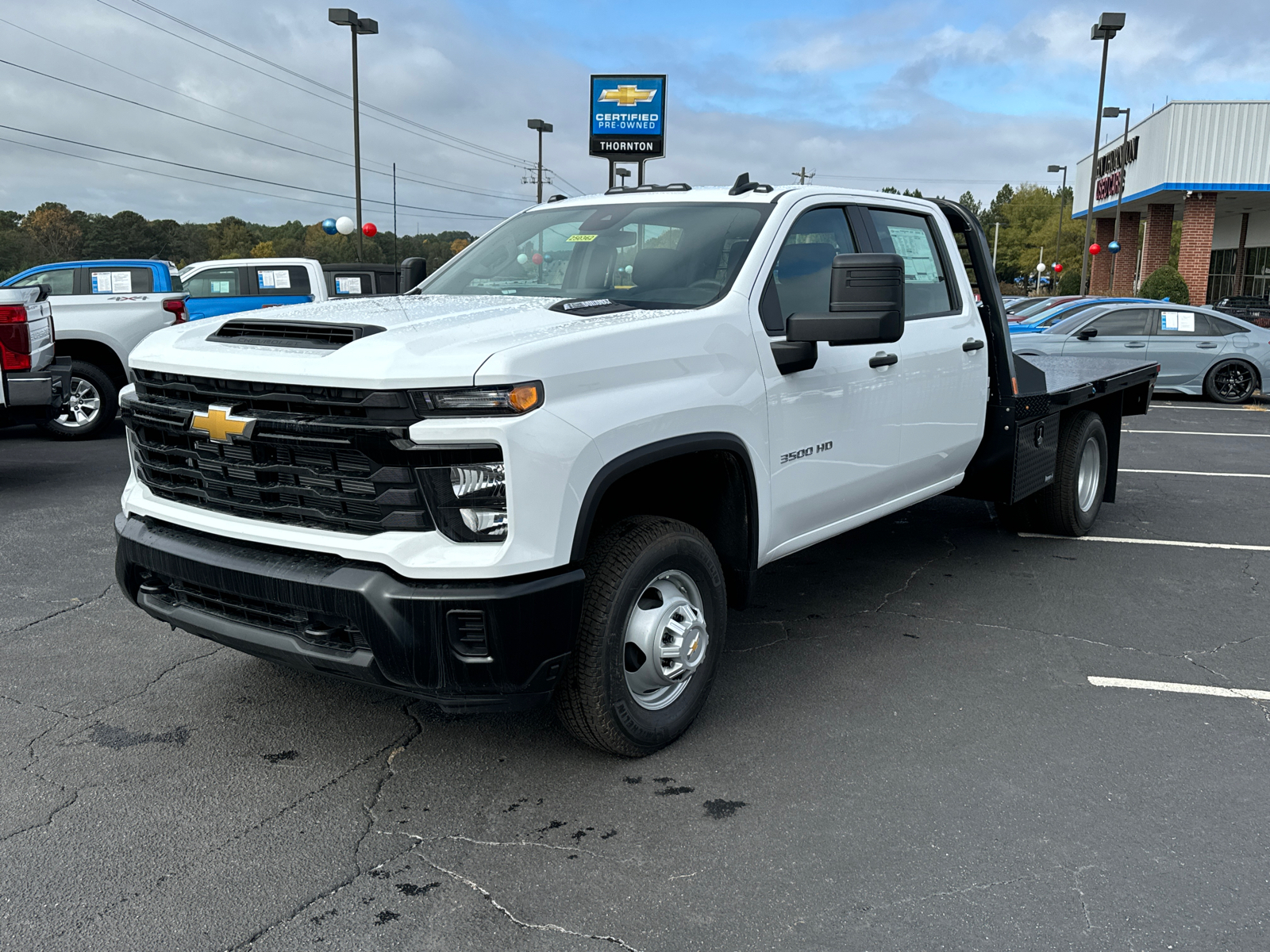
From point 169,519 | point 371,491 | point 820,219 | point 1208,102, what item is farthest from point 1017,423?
point 1208,102

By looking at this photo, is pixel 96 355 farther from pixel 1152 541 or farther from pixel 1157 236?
pixel 1157 236

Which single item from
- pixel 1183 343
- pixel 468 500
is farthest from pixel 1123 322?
pixel 468 500

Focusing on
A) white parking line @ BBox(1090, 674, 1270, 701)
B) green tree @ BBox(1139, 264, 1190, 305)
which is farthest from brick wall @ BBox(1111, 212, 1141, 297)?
white parking line @ BBox(1090, 674, 1270, 701)

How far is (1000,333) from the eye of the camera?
19.0ft

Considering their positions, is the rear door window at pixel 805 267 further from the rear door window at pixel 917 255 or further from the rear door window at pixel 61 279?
the rear door window at pixel 61 279

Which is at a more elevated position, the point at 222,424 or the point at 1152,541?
the point at 222,424

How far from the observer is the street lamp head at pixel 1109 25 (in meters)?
28.1

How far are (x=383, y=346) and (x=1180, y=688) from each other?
3499 mm

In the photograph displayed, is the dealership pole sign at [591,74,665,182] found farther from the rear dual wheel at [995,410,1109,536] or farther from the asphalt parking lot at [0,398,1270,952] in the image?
the asphalt parking lot at [0,398,1270,952]

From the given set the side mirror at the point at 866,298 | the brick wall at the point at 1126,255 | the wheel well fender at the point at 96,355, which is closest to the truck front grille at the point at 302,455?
the side mirror at the point at 866,298

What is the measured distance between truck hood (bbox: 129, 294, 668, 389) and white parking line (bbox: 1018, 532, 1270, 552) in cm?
436

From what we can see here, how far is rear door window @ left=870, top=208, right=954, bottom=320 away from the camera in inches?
199

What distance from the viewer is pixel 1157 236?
3447 centimetres

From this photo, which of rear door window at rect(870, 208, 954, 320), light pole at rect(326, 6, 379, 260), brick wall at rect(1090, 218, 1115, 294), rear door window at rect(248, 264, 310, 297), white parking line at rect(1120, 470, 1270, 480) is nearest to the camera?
rear door window at rect(870, 208, 954, 320)
